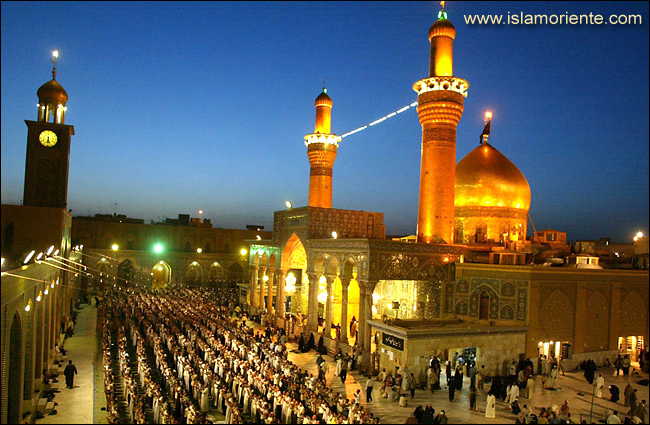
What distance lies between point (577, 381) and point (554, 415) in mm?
6966

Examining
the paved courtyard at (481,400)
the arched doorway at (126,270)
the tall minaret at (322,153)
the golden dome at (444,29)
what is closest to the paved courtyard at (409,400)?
the paved courtyard at (481,400)

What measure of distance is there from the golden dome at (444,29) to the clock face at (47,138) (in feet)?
62.0

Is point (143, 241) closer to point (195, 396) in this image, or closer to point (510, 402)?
point (195, 396)

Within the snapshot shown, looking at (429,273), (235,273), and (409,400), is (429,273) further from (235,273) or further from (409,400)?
(235,273)

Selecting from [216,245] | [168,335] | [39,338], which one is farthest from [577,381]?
[216,245]

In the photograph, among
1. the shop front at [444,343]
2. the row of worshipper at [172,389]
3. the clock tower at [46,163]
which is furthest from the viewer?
the clock tower at [46,163]

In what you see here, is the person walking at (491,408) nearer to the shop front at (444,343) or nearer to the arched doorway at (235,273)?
the shop front at (444,343)

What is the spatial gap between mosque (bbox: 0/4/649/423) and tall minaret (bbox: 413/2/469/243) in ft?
0.18

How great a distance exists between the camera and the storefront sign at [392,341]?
58.1ft

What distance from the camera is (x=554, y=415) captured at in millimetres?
12953

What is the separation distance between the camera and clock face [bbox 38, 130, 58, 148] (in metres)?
23.1

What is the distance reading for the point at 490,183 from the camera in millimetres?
29203

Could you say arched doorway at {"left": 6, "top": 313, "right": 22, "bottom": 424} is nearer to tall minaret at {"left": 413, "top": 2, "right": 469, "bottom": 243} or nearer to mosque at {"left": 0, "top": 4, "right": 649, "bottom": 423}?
mosque at {"left": 0, "top": 4, "right": 649, "bottom": 423}

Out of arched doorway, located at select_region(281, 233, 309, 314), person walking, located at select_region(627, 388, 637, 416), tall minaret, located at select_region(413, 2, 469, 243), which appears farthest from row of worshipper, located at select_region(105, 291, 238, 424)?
tall minaret, located at select_region(413, 2, 469, 243)
